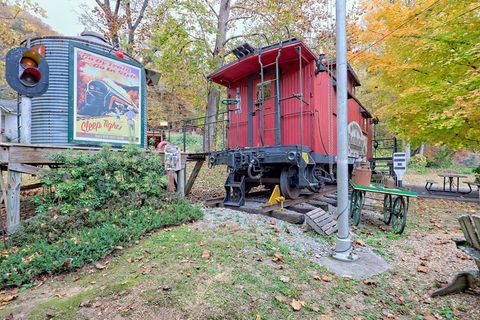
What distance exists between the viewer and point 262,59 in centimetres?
674

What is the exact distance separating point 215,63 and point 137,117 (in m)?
8.00

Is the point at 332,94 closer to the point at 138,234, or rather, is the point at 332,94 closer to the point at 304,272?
the point at 304,272

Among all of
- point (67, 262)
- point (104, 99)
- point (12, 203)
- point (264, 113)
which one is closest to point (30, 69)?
point (104, 99)

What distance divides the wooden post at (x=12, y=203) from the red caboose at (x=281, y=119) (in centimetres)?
393

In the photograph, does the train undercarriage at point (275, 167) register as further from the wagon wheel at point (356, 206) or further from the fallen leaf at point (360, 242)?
the fallen leaf at point (360, 242)

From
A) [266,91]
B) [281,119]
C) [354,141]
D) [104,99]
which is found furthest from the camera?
[354,141]

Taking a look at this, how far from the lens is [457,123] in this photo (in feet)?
21.8

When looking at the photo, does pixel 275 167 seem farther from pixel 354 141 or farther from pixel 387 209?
pixel 354 141

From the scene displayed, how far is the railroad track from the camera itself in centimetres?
518

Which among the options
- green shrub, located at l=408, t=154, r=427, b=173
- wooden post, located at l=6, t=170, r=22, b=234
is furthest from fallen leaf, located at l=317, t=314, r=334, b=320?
green shrub, located at l=408, t=154, r=427, b=173

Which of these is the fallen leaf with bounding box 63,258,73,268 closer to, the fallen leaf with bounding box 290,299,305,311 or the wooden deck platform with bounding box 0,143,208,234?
the wooden deck platform with bounding box 0,143,208,234

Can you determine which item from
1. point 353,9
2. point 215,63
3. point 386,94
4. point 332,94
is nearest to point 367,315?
point 332,94

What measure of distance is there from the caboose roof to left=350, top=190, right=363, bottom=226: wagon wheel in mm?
3414

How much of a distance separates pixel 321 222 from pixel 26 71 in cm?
577
